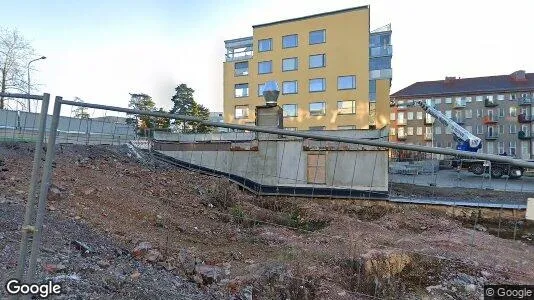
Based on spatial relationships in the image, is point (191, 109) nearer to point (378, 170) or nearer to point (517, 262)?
point (378, 170)

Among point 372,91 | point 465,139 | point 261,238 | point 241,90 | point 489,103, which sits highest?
point 489,103

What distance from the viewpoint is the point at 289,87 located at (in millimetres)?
34906

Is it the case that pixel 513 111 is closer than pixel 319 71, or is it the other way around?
pixel 319 71

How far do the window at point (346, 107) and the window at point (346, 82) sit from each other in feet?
4.25

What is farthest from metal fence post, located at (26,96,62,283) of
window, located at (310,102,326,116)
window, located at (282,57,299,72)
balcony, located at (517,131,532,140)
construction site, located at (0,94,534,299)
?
balcony, located at (517,131,532,140)

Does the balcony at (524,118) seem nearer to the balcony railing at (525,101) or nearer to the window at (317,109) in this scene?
the balcony railing at (525,101)

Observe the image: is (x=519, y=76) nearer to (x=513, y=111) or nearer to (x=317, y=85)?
(x=513, y=111)

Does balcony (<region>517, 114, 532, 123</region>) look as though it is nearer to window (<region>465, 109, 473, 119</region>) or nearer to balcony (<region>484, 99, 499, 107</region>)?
balcony (<region>484, 99, 499, 107</region>)

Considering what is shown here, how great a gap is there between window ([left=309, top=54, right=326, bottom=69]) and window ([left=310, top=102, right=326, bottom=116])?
11.9 ft

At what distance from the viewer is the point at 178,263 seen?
581 cm

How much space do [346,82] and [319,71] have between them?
2917 mm

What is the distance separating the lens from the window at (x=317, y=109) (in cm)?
3306

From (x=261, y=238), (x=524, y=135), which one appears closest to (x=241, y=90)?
(x=261, y=238)

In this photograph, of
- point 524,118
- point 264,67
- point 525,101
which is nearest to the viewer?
point 264,67
